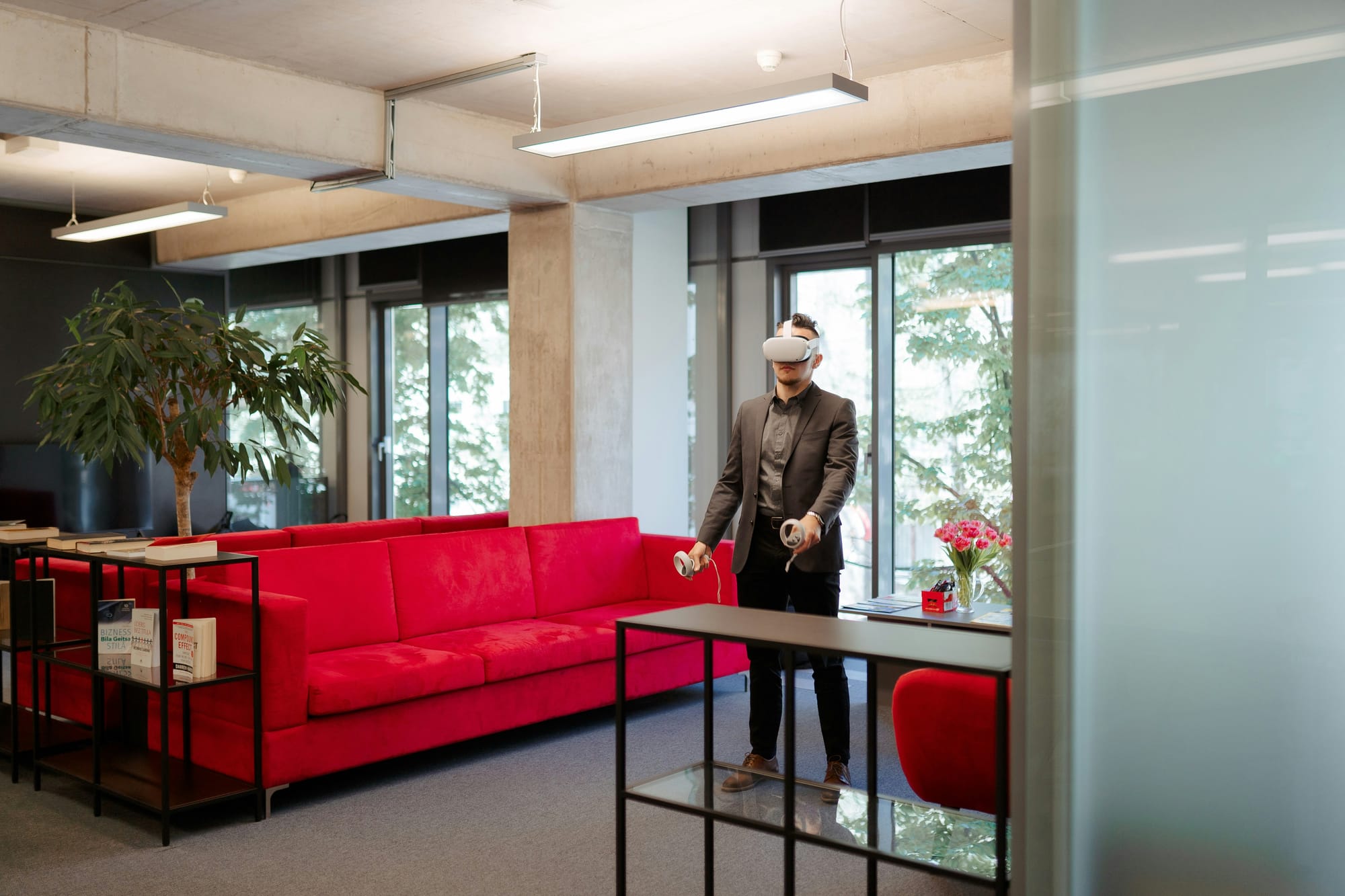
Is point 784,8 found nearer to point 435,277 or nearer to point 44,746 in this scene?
point 44,746

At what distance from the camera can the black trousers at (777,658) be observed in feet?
13.4

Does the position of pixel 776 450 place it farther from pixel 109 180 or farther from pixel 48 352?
pixel 48 352

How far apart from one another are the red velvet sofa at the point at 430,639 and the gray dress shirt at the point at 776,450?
100 centimetres

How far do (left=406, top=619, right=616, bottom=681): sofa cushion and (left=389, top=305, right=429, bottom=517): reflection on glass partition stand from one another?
15.1ft

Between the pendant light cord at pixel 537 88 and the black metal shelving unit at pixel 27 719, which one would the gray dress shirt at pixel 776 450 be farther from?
the black metal shelving unit at pixel 27 719

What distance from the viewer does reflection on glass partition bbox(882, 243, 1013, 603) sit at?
6805mm

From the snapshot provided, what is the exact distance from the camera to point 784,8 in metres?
4.60

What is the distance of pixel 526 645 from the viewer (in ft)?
16.6

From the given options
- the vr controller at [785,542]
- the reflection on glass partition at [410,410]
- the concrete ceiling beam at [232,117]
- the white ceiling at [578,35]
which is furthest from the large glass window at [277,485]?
the vr controller at [785,542]

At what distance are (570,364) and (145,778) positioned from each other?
3299mm

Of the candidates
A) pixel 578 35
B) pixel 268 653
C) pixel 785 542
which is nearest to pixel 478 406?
pixel 578 35

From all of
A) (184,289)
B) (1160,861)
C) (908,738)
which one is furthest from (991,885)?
(184,289)

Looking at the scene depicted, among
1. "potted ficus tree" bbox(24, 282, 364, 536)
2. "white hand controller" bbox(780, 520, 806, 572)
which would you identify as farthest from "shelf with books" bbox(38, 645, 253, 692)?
"white hand controller" bbox(780, 520, 806, 572)

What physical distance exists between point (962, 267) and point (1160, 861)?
4972mm
